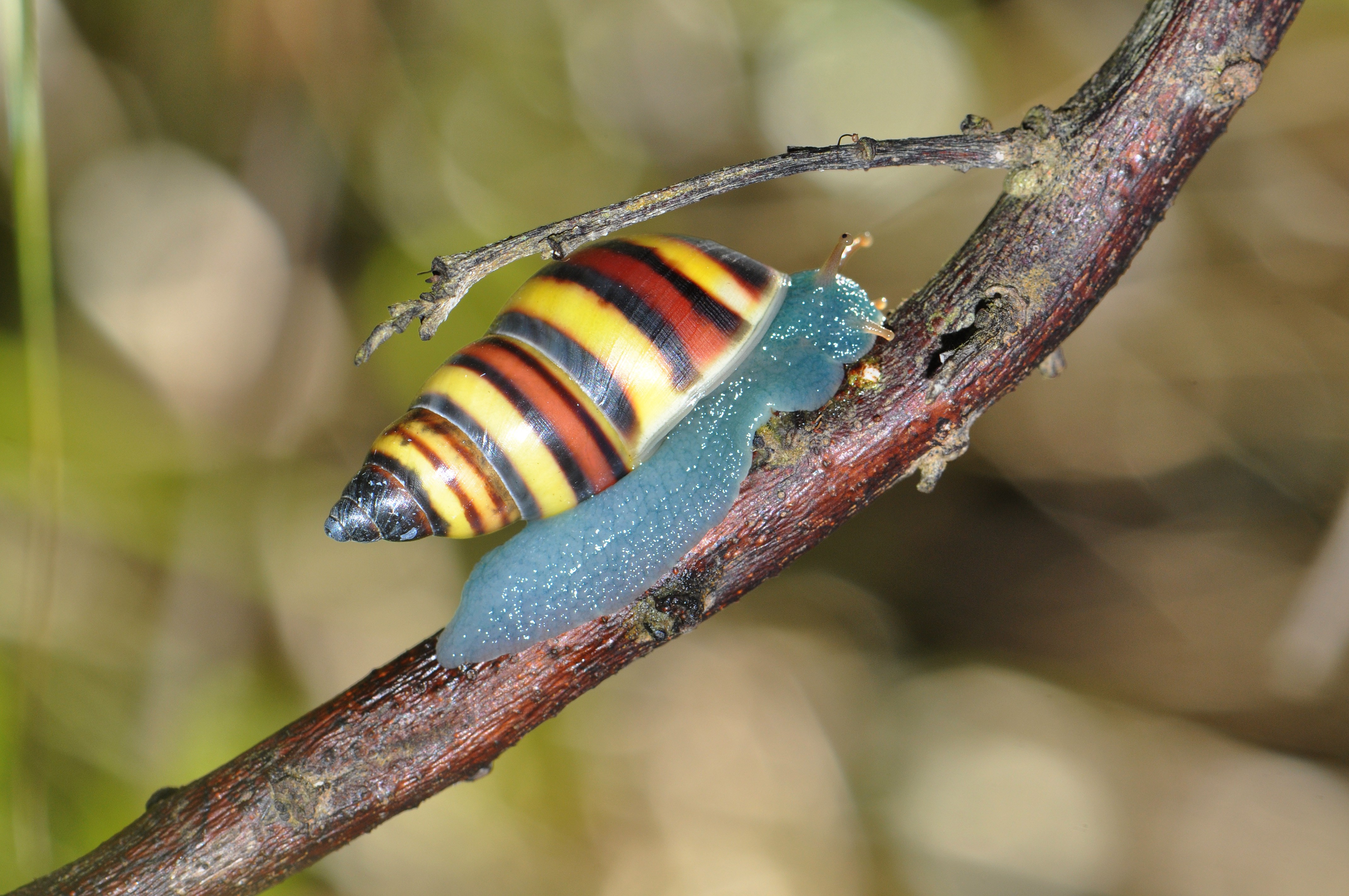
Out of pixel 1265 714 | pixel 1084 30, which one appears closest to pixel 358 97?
pixel 1084 30

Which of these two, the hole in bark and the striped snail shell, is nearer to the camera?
the hole in bark

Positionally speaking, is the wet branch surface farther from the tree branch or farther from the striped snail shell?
the striped snail shell

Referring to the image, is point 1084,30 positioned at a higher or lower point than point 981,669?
higher

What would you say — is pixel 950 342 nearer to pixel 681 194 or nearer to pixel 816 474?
pixel 816 474

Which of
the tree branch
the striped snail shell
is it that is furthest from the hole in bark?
the striped snail shell

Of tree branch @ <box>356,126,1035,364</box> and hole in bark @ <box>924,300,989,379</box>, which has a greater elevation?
tree branch @ <box>356,126,1035,364</box>

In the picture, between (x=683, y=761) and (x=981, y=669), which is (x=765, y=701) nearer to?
(x=683, y=761)

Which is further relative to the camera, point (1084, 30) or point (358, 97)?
point (358, 97)

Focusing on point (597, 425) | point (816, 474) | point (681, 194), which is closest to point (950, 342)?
point (816, 474)
